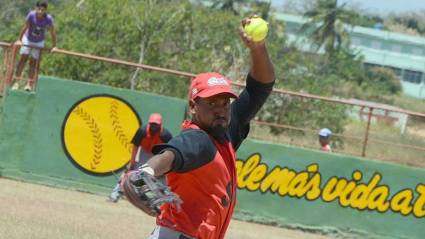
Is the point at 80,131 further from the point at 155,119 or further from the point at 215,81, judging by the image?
the point at 215,81

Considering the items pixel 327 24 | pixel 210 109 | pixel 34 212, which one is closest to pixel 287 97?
pixel 34 212

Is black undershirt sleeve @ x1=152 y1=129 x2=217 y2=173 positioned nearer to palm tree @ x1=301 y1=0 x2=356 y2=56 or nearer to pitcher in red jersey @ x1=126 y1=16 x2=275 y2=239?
pitcher in red jersey @ x1=126 y1=16 x2=275 y2=239

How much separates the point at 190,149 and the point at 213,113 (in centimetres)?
33

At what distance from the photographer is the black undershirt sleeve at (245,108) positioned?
474cm

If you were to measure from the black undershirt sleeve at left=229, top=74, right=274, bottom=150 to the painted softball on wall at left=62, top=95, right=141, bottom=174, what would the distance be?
8.97m

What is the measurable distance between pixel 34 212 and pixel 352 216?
5.37 meters

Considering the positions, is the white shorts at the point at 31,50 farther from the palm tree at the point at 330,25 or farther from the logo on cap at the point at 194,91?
the palm tree at the point at 330,25

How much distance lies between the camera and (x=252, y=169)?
13.7 m

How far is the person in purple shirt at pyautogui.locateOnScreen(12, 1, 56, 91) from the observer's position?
1446 centimetres

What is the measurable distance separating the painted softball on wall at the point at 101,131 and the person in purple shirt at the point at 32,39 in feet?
3.68

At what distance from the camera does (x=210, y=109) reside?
4.27 metres

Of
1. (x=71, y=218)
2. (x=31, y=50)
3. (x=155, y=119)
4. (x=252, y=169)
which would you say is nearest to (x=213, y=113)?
(x=71, y=218)

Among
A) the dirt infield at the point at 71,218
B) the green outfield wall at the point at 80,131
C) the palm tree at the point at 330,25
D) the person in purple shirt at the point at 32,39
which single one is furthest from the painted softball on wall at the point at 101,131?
the palm tree at the point at 330,25

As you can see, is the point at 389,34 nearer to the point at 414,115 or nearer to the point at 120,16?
the point at 120,16
